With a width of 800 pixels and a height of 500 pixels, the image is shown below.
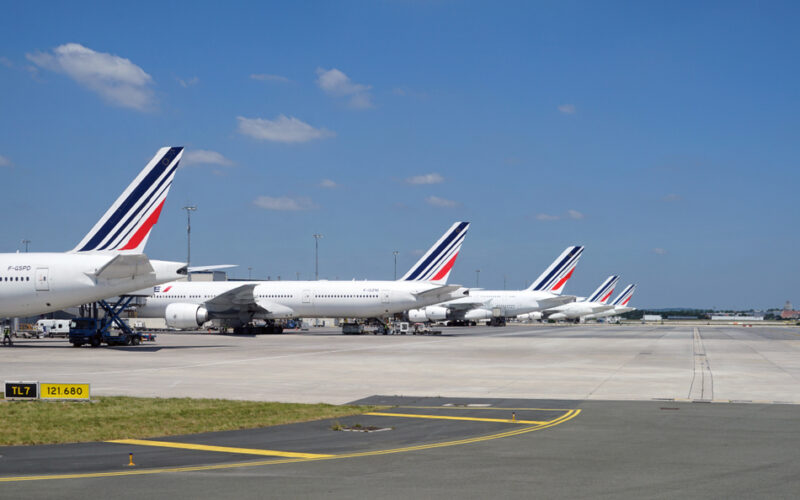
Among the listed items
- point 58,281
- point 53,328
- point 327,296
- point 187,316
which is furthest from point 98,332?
point 327,296

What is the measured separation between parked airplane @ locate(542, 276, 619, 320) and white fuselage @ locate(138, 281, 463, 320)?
7281 cm

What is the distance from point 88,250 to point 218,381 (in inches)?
848

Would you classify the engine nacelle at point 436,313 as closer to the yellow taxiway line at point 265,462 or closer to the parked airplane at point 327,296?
the parked airplane at point 327,296

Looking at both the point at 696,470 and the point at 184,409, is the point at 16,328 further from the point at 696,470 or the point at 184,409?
the point at 696,470

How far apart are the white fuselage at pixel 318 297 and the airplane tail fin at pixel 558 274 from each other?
151 ft

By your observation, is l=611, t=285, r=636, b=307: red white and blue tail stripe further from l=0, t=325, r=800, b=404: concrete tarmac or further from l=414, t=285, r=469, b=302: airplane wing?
l=0, t=325, r=800, b=404: concrete tarmac

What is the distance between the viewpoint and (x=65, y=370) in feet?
91.8

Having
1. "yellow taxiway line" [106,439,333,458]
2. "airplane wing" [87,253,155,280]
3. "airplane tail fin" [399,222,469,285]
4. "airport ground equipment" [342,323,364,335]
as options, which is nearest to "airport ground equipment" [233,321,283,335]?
"airport ground equipment" [342,323,364,335]

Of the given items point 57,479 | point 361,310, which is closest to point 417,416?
point 57,479

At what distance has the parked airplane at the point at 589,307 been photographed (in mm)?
138750

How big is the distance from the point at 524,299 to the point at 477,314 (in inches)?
328

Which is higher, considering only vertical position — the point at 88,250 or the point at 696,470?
the point at 88,250

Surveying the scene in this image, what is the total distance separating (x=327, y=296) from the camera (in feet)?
227

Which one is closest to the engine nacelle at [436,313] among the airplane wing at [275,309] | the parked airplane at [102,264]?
the airplane wing at [275,309]
